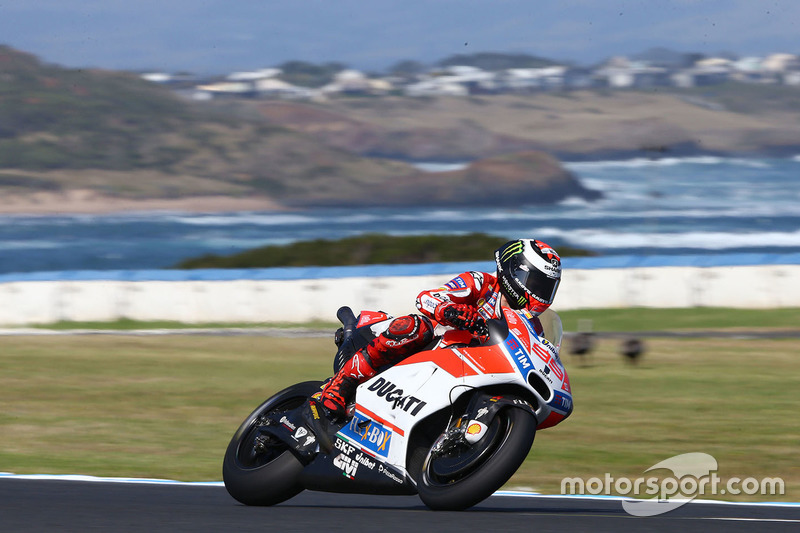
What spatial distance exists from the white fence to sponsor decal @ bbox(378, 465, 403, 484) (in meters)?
19.5

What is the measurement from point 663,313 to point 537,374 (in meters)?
21.4

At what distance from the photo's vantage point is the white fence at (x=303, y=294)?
26.2 metres

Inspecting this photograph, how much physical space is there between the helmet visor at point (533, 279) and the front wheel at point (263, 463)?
151 cm

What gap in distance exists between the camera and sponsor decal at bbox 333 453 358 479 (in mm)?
6406

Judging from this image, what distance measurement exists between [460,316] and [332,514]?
1.27 m

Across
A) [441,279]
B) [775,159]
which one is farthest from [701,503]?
[775,159]

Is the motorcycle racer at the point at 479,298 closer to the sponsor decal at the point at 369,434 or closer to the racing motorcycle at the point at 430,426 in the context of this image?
the racing motorcycle at the point at 430,426

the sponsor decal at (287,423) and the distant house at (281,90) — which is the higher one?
the sponsor decal at (287,423)

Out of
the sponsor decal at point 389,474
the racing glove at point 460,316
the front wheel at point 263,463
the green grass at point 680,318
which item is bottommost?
the green grass at point 680,318

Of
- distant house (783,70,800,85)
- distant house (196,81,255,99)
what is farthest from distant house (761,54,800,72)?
distant house (196,81,255,99)

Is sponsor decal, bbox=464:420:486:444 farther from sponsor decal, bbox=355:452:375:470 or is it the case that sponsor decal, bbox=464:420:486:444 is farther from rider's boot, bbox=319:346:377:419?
rider's boot, bbox=319:346:377:419

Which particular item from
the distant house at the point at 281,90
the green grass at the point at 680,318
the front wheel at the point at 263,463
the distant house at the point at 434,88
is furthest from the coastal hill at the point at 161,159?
the front wheel at the point at 263,463

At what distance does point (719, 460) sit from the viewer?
959cm

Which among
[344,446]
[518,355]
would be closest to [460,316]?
[518,355]
